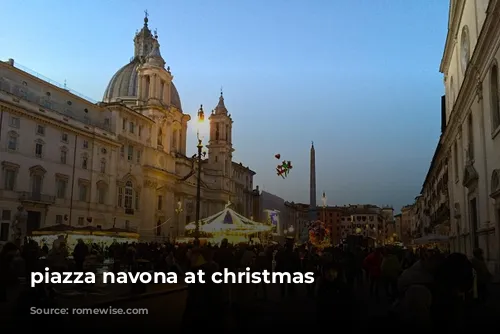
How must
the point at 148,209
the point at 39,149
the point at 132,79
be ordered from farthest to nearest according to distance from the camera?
the point at 132,79
the point at 148,209
the point at 39,149

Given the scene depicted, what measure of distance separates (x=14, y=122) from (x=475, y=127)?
3315 centimetres

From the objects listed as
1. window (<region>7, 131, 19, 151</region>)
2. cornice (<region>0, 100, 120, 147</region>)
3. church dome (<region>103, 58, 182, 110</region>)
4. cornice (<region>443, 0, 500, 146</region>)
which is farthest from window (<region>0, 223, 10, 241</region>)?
church dome (<region>103, 58, 182, 110</region>)

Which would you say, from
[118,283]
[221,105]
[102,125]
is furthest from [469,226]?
[221,105]

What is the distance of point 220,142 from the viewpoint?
278 ft

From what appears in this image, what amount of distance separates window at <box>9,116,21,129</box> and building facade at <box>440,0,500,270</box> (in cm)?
3223

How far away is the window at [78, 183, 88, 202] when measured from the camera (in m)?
47.7

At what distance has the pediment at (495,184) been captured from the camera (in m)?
19.6

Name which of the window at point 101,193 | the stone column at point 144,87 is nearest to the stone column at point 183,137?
the stone column at point 144,87

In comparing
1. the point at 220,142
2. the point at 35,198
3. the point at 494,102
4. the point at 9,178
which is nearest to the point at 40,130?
the point at 9,178

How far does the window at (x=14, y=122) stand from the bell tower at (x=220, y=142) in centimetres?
4550

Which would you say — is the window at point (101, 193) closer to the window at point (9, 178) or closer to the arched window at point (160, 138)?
the window at point (9, 178)

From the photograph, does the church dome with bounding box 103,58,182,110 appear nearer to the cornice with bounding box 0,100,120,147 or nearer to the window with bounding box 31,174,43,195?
the cornice with bounding box 0,100,120,147

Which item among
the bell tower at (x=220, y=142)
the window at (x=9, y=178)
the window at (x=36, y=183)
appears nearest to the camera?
the window at (x=9, y=178)

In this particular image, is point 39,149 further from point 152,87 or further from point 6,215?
point 152,87
